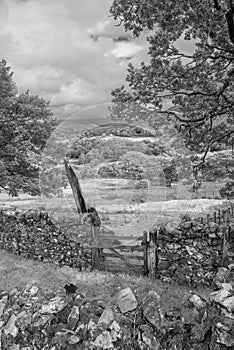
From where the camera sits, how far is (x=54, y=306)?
6.04 meters

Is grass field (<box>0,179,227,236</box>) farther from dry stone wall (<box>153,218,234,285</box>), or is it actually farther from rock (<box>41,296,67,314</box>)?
dry stone wall (<box>153,218,234,285</box>)

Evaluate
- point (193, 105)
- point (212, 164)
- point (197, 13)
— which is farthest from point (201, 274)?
point (197, 13)

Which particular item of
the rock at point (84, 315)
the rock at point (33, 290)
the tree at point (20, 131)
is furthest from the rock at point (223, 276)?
the tree at point (20, 131)

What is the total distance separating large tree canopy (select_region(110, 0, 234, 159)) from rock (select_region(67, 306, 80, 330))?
13.5ft

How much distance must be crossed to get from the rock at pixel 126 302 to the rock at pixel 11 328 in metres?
2.16

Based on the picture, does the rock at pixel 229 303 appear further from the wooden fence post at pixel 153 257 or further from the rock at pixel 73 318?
the rock at pixel 73 318

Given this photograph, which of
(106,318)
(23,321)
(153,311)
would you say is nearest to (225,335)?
(153,311)

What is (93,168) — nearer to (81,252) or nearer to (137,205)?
(137,205)

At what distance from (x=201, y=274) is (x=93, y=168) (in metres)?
4.92

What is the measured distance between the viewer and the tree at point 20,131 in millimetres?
9805

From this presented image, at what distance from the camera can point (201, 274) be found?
6941 mm

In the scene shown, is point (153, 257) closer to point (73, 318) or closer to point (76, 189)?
point (73, 318)

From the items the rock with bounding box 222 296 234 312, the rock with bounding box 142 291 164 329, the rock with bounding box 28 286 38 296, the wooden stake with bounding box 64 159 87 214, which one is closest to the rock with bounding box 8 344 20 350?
the rock with bounding box 28 286 38 296

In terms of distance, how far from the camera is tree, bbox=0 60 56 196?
9.80 m
